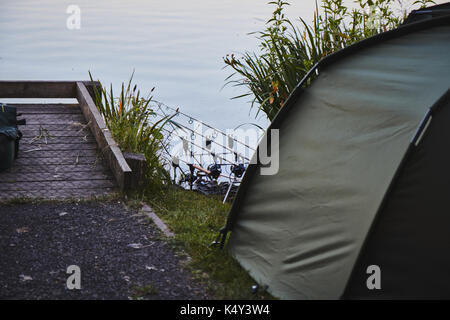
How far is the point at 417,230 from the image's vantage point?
3328 millimetres

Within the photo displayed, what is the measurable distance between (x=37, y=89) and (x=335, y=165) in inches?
216

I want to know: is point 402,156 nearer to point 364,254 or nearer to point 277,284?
point 364,254

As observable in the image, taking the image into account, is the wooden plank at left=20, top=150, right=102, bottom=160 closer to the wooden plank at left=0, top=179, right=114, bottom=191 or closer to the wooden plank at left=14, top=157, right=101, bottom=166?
the wooden plank at left=14, top=157, right=101, bottom=166

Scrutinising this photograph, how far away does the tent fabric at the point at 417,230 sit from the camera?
331 cm

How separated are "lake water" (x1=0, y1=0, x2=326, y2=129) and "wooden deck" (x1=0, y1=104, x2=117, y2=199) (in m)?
15.2

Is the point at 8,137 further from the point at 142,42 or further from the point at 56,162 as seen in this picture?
the point at 142,42

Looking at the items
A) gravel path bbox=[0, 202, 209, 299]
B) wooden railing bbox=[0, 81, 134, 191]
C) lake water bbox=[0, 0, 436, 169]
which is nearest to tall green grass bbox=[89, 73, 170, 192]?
wooden railing bbox=[0, 81, 134, 191]

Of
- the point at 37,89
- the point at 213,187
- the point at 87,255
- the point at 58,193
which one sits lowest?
the point at 213,187

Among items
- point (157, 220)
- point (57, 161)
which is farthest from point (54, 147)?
point (157, 220)

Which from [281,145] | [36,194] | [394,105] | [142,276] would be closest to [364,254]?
[394,105]

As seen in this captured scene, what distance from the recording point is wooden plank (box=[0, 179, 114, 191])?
5918 millimetres

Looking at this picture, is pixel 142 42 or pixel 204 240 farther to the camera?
pixel 142 42

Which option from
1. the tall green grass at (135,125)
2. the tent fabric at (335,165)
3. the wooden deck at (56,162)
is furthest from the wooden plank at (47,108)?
the tent fabric at (335,165)
